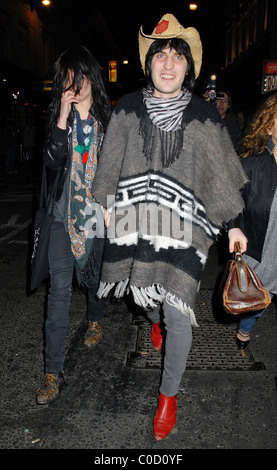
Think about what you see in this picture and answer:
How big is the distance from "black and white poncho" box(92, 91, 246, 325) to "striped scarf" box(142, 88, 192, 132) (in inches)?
1.5

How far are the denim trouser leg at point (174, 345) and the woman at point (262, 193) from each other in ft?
2.45

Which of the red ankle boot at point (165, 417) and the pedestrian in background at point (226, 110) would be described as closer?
the red ankle boot at point (165, 417)

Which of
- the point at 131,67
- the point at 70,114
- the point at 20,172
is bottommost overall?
the point at 20,172

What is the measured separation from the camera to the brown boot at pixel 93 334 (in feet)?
10.5

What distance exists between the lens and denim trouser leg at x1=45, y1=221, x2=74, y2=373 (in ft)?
8.39

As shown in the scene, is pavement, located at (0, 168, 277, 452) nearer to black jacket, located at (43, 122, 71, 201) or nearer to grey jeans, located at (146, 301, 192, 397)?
grey jeans, located at (146, 301, 192, 397)

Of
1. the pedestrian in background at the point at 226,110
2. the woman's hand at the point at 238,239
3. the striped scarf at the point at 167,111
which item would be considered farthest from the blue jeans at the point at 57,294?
the pedestrian in background at the point at 226,110

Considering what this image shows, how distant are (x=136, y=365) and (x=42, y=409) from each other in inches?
30.7

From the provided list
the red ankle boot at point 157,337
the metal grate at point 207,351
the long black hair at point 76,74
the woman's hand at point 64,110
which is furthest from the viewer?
the red ankle boot at point 157,337

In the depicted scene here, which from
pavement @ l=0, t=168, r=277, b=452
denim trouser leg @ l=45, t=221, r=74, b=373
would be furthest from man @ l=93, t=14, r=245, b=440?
denim trouser leg @ l=45, t=221, r=74, b=373

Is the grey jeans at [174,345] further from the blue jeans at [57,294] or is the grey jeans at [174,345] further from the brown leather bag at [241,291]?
the blue jeans at [57,294]

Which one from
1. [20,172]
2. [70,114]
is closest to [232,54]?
[20,172]

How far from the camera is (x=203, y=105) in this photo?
2.13m
